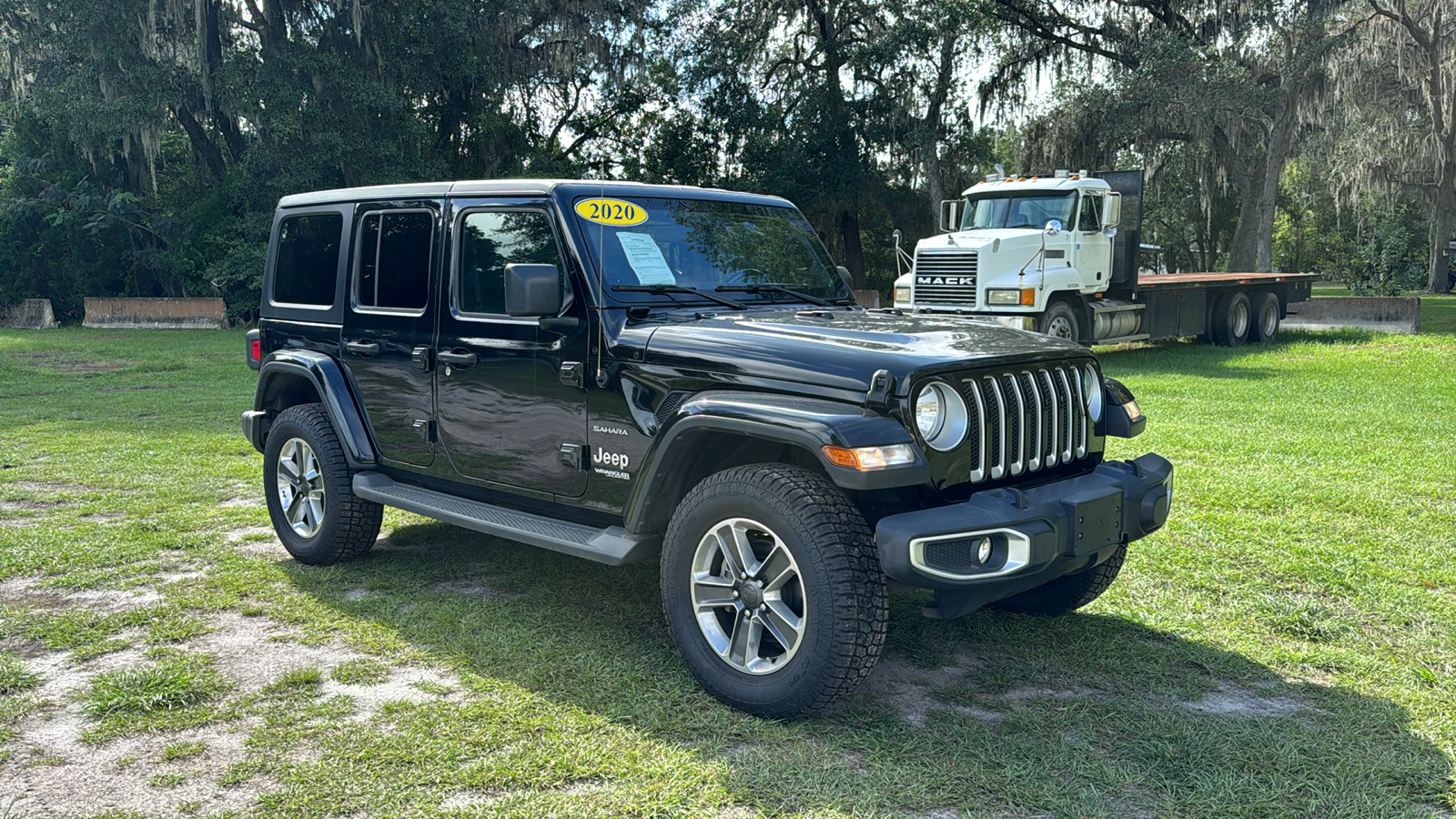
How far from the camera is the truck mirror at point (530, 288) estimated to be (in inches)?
172

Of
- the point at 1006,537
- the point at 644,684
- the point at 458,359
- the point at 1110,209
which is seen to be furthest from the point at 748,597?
the point at 1110,209

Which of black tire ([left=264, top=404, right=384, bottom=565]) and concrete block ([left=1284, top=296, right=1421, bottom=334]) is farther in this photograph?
concrete block ([left=1284, top=296, right=1421, bottom=334])

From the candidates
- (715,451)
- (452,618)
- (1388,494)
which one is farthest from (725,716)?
(1388,494)

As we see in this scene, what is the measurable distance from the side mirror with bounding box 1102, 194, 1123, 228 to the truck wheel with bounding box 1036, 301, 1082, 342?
4.76 ft

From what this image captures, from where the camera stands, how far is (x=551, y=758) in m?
3.60

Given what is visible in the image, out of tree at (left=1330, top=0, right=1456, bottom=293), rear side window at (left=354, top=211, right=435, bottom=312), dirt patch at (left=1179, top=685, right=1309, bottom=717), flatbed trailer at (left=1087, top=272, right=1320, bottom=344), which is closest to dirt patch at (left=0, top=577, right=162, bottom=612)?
rear side window at (left=354, top=211, right=435, bottom=312)

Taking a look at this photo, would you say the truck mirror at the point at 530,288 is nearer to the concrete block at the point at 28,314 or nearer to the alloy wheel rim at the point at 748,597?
the alloy wheel rim at the point at 748,597

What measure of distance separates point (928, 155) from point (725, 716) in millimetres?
28553

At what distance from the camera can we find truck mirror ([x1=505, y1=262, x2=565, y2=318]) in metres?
4.36

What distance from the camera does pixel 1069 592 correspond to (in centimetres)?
491

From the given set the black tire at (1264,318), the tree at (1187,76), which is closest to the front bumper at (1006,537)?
the black tire at (1264,318)

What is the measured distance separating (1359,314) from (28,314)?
30967mm

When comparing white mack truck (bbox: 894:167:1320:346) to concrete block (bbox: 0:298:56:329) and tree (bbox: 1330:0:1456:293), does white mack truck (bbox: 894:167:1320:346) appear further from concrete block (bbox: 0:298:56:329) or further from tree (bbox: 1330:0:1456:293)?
concrete block (bbox: 0:298:56:329)

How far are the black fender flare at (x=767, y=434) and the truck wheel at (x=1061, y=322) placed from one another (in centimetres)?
1265
